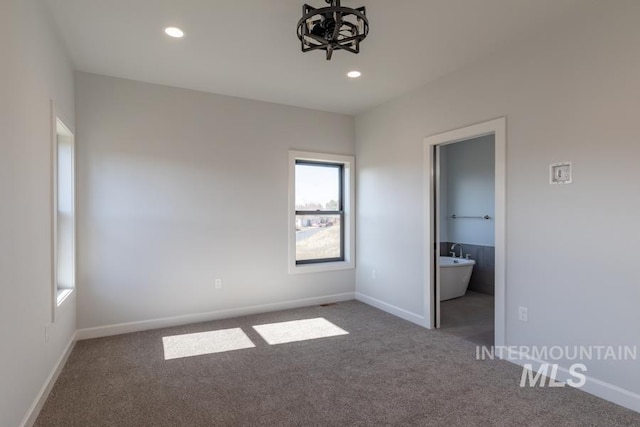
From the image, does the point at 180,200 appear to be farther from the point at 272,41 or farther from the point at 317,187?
the point at 272,41

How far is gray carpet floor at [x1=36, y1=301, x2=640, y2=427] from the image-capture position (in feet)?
7.25

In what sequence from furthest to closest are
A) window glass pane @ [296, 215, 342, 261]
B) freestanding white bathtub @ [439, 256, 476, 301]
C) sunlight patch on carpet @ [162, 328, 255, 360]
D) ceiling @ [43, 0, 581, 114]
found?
freestanding white bathtub @ [439, 256, 476, 301]
window glass pane @ [296, 215, 342, 261]
sunlight patch on carpet @ [162, 328, 255, 360]
ceiling @ [43, 0, 581, 114]

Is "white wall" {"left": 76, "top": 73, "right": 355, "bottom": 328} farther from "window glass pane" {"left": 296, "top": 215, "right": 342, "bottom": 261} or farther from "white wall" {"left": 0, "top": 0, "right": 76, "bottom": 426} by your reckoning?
"white wall" {"left": 0, "top": 0, "right": 76, "bottom": 426}

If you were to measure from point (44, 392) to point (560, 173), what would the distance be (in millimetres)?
4138

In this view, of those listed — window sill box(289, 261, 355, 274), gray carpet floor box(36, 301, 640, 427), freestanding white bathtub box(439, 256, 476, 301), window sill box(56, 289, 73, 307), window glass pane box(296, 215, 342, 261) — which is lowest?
gray carpet floor box(36, 301, 640, 427)

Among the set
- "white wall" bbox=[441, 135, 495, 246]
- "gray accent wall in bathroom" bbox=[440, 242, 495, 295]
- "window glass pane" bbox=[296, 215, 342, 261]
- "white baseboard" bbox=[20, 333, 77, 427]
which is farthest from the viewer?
"white wall" bbox=[441, 135, 495, 246]

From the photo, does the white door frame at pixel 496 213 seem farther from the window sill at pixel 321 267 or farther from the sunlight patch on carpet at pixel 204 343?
the sunlight patch on carpet at pixel 204 343

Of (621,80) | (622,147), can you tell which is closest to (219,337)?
(622,147)

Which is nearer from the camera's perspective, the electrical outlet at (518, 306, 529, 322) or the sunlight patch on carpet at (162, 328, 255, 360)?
the electrical outlet at (518, 306, 529, 322)

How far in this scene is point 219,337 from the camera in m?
3.62

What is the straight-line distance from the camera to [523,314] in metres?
2.95

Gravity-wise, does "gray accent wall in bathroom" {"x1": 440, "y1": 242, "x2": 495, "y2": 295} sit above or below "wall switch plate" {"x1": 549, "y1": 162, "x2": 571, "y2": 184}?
below

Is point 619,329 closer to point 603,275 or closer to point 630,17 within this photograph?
point 603,275

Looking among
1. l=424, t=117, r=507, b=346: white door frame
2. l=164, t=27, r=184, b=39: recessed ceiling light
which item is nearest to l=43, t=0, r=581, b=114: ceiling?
l=164, t=27, r=184, b=39: recessed ceiling light
